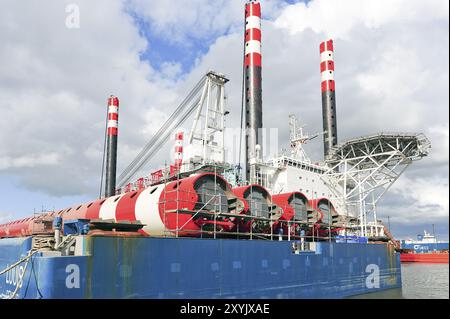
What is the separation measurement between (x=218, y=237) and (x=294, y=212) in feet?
21.2

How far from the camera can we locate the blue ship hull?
13516 mm

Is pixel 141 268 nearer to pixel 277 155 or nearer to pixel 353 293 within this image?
pixel 353 293

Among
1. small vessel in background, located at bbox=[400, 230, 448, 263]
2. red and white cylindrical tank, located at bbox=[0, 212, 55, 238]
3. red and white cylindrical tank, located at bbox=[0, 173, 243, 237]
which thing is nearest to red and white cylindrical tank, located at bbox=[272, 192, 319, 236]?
red and white cylindrical tank, located at bbox=[0, 173, 243, 237]

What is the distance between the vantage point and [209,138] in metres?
36.2

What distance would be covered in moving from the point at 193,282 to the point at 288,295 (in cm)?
647

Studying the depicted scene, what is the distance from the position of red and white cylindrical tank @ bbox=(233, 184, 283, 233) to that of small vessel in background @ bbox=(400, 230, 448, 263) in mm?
49991

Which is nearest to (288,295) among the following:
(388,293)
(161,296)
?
(161,296)

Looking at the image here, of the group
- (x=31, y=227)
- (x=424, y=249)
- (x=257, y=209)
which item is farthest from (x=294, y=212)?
(x=424, y=249)

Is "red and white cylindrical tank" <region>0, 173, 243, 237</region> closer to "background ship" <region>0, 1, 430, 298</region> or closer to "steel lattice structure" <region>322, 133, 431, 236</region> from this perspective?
"background ship" <region>0, 1, 430, 298</region>

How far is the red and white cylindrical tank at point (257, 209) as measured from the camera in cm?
2136

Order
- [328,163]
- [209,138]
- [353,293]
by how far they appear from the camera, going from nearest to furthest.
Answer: [353,293] < [209,138] < [328,163]

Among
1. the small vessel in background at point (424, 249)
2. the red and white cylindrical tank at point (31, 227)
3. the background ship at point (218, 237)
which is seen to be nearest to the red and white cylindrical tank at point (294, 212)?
the background ship at point (218, 237)

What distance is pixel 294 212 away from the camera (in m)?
24.5

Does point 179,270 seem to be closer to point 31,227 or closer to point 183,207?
point 183,207
